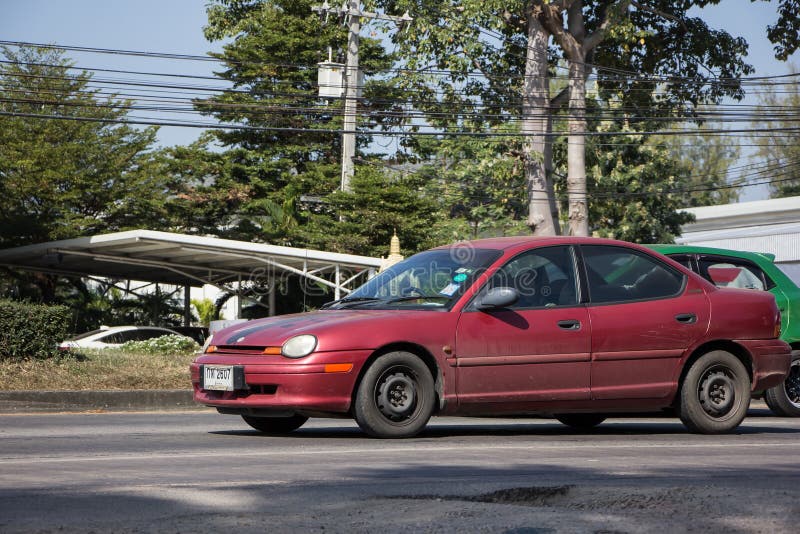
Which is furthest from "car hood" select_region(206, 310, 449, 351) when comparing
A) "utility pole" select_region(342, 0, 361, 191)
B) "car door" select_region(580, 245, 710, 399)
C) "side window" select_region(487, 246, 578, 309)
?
"utility pole" select_region(342, 0, 361, 191)

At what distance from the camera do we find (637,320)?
30.1 ft

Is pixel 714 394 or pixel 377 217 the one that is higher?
pixel 377 217

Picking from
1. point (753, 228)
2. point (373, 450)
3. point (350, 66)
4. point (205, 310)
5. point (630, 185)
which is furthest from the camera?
point (753, 228)

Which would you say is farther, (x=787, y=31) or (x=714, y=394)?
(x=787, y=31)

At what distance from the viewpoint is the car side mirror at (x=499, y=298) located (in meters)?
8.59

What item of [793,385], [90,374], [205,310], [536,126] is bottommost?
[205,310]

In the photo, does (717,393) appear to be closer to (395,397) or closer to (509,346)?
(509,346)

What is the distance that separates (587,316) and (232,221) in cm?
3445

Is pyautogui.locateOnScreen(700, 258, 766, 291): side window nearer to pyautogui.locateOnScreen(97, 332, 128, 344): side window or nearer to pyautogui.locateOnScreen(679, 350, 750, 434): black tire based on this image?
pyautogui.locateOnScreen(679, 350, 750, 434): black tire

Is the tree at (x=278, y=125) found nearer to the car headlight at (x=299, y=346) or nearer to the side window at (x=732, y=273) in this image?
the side window at (x=732, y=273)

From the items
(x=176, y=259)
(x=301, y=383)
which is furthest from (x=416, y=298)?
(x=176, y=259)

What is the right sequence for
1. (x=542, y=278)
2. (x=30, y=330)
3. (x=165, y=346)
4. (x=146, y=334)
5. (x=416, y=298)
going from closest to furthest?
(x=416, y=298) → (x=542, y=278) → (x=30, y=330) → (x=165, y=346) → (x=146, y=334)

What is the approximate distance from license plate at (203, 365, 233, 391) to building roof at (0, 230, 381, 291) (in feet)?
55.0

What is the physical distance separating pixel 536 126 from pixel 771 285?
52.4 feet
